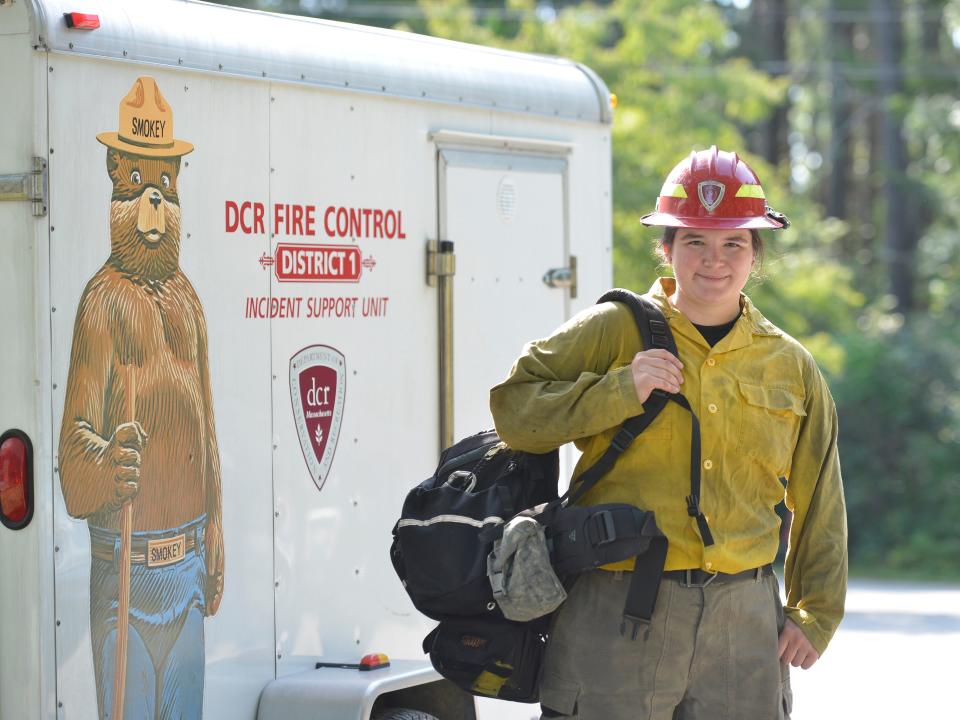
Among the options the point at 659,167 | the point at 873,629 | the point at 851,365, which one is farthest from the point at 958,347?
the point at 873,629

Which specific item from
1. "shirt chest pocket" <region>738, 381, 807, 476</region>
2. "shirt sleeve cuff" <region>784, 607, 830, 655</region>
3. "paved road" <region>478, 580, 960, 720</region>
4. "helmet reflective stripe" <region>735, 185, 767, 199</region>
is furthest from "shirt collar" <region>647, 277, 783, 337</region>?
"paved road" <region>478, 580, 960, 720</region>

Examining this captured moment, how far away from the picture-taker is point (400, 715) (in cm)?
475

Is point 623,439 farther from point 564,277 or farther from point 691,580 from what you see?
point 564,277

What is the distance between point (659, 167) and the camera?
15.3 meters

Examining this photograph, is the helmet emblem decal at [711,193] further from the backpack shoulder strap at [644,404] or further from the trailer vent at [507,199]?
the trailer vent at [507,199]

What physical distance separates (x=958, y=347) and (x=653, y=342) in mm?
18730

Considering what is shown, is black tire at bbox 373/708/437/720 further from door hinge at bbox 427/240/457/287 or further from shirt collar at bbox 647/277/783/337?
shirt collar at bbox 647/277/783/337

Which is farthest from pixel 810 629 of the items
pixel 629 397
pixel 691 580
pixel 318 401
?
pixel 318 401

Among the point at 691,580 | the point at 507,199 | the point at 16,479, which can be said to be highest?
the point at 507,199

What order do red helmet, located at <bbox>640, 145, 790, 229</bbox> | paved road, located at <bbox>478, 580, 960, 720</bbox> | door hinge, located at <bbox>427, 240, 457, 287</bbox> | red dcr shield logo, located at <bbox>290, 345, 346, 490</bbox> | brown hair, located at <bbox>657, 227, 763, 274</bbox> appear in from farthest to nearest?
paved road, located at <bbox>478, 580, 960, 720</bbox>, door hinge, located at <bbox>427, 240, 457, 287</bbox>, red dcr shield logo, located at <bbox>290, 345, 346, 490</bbox>, brown hair, located at <bbox>657, 227, 763, 274</bbox>, red helmet, located at <bbox>640, 145, 790, 229</bbox>

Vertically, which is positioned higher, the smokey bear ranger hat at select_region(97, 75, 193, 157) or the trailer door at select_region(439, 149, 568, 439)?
the smokey bear ranger hat at select_region(97, 75, 193, 157)

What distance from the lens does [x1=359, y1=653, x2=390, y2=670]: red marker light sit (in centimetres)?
477

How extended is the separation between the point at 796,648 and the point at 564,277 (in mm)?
2139

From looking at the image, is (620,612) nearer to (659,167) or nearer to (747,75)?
(659,167)
